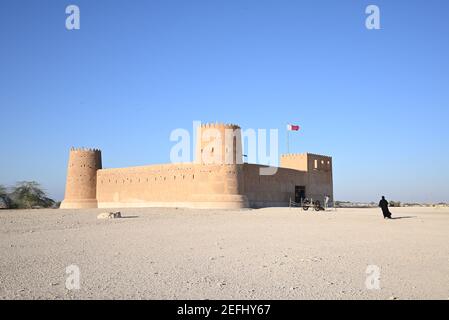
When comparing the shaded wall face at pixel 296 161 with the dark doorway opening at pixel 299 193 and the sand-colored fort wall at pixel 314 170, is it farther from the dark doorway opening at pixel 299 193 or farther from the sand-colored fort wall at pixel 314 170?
the dark doorway opening at pixel 299 193

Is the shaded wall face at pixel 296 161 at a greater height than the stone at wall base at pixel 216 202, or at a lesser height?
greater

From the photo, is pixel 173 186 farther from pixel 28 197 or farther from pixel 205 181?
pixel 28 197

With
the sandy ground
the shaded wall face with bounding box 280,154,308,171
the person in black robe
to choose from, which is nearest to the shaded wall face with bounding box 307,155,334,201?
the shaded wall face with bounding box 280,154,308,171

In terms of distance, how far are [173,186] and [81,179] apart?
1146cm

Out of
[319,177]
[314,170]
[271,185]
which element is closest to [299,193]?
[314,170]

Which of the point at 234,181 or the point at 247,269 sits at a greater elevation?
the point at 234,181

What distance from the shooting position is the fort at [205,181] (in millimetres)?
27906

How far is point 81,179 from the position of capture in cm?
3778

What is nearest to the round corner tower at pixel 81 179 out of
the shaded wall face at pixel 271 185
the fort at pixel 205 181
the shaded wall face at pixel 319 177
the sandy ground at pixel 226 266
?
the fort at pixel 205 181
